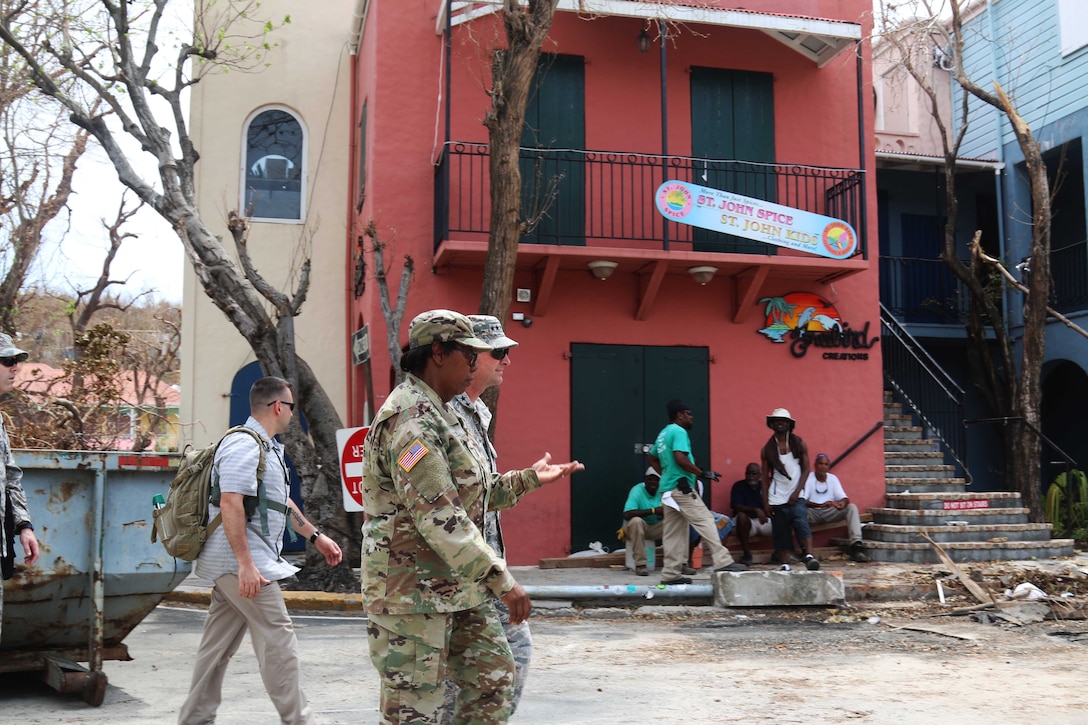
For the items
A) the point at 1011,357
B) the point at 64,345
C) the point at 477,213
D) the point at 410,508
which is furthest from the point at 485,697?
Result: the point at 64,345

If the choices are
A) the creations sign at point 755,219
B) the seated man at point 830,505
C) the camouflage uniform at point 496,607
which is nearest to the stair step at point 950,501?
the seated man at point 830,505

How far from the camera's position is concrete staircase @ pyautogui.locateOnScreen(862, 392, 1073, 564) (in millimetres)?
11938

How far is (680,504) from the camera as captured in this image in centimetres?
1054

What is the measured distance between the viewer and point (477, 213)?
12.3 metres

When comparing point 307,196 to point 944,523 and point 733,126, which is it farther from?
point 944,523

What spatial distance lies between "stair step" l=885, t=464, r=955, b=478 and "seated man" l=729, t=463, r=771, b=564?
8.04 ft

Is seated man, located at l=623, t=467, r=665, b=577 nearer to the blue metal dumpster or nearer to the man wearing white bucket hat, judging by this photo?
the man wearing white bucket hat

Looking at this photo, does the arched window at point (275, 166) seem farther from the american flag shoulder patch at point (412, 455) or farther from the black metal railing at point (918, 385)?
the american flag shoulder patch at point (412, 455)

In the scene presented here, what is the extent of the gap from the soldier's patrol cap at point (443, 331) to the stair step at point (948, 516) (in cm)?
1019

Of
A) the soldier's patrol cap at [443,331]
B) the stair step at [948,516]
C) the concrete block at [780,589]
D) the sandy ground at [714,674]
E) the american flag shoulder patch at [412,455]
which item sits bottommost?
the sandy ground at [714,674]

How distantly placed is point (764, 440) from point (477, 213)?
182 inches

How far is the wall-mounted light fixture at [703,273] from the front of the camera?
1266cm

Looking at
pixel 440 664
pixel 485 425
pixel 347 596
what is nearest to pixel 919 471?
pixel 347 596

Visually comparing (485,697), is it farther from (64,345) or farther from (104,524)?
(64,345)
